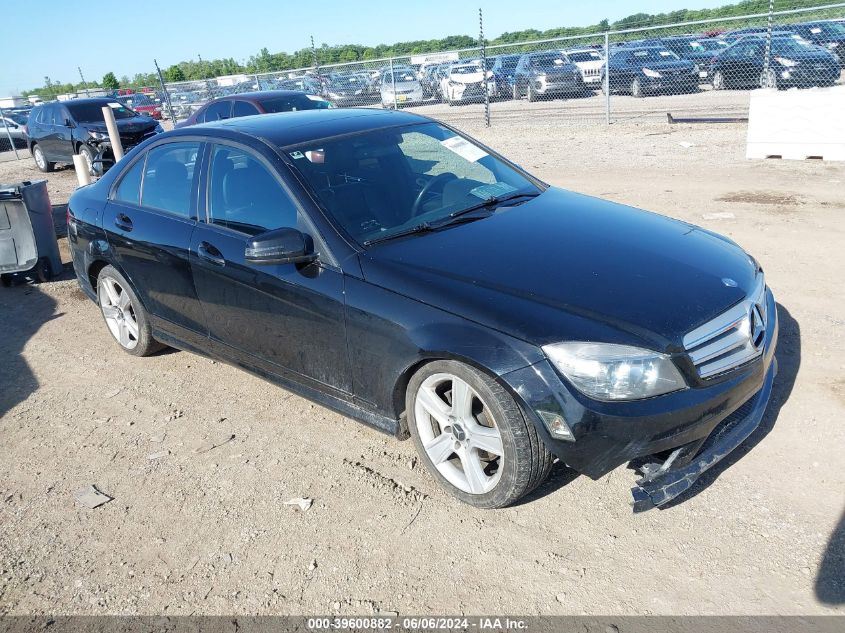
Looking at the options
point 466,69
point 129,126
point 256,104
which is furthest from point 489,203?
point 466,69

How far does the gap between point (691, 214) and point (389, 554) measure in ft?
19.0

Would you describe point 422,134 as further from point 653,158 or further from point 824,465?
point 653,158

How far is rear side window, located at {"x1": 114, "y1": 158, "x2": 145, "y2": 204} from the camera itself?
4.77 meters

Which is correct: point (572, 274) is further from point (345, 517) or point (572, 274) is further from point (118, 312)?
point (118, 312)

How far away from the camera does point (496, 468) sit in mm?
3182

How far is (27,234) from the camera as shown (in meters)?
7.23

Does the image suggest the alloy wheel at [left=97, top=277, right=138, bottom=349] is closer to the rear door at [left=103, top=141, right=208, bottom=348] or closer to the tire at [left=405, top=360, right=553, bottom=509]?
the rear door at [left=103, top=141, right=208, bottom=348]

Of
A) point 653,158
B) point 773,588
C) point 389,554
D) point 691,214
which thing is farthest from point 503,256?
point 653,158

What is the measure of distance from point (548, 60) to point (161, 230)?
1866 cm

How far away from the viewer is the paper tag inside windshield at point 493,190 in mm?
4066

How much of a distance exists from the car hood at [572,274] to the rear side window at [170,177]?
1.57 meters

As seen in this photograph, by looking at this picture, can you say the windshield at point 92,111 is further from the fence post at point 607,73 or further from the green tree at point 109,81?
the green tree at point 109,81

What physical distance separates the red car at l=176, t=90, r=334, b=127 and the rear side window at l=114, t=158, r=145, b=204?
24.2 ft

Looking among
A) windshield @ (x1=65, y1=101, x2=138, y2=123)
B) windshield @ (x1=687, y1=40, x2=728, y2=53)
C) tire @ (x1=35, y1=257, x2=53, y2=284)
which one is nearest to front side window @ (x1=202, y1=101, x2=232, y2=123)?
windshield @ (x1=65, y1=101, x2=138, y2=123)
